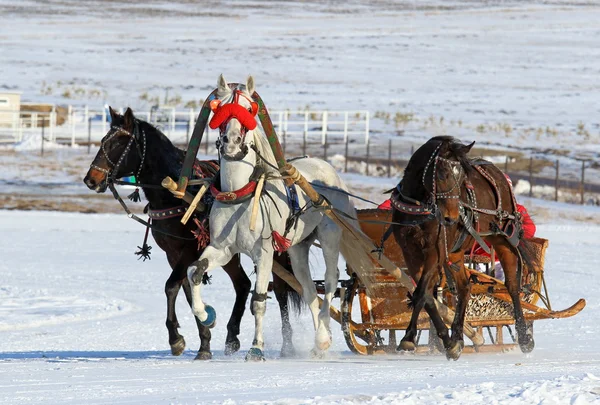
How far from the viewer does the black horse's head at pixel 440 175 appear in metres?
9.51

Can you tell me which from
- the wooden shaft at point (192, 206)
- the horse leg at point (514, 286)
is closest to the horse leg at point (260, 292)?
the wooden shaft at point (192, 206)

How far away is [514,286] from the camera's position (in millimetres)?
10539

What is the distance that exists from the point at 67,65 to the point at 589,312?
43.8 m

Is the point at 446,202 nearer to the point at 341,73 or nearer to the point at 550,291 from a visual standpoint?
the point at 550,291

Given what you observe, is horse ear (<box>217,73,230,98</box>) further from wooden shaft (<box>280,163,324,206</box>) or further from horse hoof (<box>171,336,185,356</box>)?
horse hoof (<box>171,336,185,356</box>)

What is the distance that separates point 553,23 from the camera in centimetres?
6869

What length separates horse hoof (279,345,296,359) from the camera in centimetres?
1047

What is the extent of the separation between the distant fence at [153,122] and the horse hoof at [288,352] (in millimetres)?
22458

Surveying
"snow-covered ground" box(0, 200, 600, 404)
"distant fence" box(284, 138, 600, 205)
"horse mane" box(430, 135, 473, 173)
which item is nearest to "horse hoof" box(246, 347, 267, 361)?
"snow-covered ground" box(0, 200, 600, 404)

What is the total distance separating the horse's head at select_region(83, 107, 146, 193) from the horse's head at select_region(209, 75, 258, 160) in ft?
3.26

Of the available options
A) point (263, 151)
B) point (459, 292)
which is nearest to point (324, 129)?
point (459, 292)

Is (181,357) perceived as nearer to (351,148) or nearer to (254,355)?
(254,355)

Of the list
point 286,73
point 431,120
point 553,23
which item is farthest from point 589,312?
point 553,23

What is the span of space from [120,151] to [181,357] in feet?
5.47
